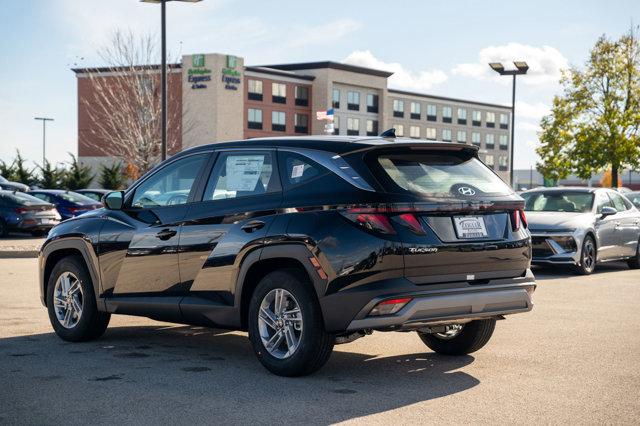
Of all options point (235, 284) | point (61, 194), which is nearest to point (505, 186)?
point (235, 284)

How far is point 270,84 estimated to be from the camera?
88.8m

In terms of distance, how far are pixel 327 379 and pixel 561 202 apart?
37.4 ft

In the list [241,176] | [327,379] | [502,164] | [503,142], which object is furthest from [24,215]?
[503,142]

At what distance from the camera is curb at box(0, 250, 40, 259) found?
19734 mm

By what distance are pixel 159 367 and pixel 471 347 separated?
2.56 meters

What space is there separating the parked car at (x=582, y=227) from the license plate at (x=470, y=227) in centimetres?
953

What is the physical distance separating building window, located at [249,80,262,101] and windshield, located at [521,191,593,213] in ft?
234

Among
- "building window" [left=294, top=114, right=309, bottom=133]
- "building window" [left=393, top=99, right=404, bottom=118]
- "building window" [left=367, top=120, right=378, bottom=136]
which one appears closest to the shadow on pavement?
"building window" [left=294, top=114, right=309, bottom=133]

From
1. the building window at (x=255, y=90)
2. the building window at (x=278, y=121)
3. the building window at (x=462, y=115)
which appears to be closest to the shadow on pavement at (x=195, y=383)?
the building window at (x=255, y=90)

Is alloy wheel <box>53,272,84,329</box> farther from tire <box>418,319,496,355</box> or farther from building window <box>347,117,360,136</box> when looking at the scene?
building window <box>347,117,360,136</box>

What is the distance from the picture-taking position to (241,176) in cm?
738

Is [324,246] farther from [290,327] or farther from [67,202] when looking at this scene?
[67,202]

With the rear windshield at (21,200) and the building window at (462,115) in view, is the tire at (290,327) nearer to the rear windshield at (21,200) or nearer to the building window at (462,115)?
the rear windshield at (21,200)

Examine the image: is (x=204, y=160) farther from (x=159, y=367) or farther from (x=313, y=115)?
(x=313, y=115)
